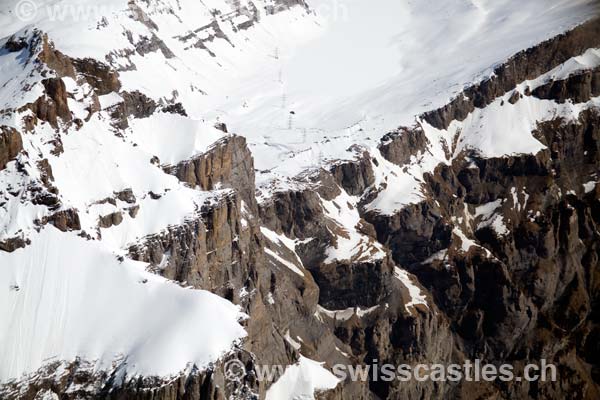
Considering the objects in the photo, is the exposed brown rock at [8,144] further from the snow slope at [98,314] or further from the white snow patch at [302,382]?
the white snow patch at [302,382]

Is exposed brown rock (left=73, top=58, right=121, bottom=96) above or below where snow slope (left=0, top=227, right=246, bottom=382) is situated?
above

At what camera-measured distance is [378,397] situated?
198625 millimetres

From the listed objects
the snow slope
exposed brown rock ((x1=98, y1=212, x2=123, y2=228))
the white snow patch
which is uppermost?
exposed brown rock ((x1=98, y1=212, x2=123, y2=228))

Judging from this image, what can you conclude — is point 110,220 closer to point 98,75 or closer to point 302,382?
point 98,75

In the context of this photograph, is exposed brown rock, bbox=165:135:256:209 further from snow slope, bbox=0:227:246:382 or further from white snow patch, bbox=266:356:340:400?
white snow patch, bbox=266:356:340:400

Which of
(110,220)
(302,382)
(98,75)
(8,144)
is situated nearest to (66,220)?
(110,220)

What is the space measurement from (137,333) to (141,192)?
34935 mm

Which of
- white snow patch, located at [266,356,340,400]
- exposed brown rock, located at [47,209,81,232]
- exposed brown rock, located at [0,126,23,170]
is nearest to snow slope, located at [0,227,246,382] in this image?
exposed brown rock, located at [47,209,81,232]

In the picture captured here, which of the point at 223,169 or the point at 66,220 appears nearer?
the point at 66,220

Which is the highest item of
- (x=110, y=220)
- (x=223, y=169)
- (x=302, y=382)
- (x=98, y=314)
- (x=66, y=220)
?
(x=66, y=220)

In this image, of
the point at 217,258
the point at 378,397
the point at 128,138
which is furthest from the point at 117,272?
the point at 378,397

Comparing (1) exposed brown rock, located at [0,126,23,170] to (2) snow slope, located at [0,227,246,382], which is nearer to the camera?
(2) snow slope, located at [0,227,246,382]

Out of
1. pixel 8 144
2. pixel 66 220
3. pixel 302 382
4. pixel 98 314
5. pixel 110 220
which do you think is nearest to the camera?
pixel 98 314

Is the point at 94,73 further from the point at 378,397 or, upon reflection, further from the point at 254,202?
the point at 378,397
